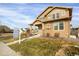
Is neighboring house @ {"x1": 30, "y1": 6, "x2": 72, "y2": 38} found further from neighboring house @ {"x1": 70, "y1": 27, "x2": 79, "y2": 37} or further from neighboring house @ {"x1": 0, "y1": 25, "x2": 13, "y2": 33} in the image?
neighboring house @ {"x1": 0, "y1": 25, "x2": 13, "y2": 33}

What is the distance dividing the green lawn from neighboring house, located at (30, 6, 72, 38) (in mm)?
84

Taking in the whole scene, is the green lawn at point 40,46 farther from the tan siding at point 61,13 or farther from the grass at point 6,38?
A: the tan siding at point 61,13

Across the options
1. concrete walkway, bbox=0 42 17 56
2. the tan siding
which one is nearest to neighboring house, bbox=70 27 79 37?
the tan siding

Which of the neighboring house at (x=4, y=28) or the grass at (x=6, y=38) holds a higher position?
the neighboring house at (x=4, y=28)

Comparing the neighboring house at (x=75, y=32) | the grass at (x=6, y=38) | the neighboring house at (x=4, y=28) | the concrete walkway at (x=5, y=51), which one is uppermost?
the neighboring house at (x=4, y=28)

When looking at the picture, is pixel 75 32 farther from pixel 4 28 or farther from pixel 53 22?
pixel 4 28

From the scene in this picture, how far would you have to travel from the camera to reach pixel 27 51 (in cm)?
210

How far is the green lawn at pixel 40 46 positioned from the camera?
209 centimetres

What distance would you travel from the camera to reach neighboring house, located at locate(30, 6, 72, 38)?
2.12m

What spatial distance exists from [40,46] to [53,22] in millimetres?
320

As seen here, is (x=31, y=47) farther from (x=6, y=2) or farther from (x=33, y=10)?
(x=6, y=2)

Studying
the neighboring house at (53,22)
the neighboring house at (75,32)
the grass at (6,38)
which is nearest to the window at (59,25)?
the neighboring house at (53,22)

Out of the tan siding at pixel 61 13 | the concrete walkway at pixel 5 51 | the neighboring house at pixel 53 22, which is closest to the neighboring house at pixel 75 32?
the neighboring house at pixel 53 22

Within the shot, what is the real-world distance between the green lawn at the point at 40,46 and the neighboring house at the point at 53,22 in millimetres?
84
